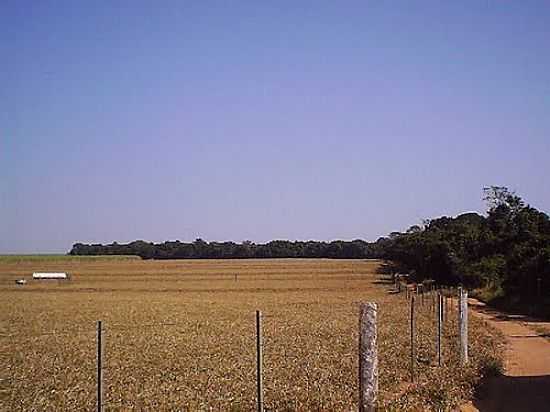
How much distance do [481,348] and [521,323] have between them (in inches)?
545

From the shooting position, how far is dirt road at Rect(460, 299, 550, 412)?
13.8 metres

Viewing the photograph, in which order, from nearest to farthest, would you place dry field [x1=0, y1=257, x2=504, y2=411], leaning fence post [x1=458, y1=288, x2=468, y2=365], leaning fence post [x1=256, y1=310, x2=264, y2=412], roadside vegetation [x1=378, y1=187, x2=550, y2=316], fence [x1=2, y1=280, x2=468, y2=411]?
leaning fence post [x1=256, y1=310, x2=264, y2=412] → fence [x1=2, y1=280, x2=468, y2=411] → dry field [x1=0, y1=257, x2=504, y2=411] → leaning fence post [x1=458, y1=288, x2=468, y2=365] → roadside vegetation [x1=378, y1=187, x2=550, y2=316]

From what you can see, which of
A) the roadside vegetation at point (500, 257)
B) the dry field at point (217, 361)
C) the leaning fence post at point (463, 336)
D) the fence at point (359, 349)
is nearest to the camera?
the fence at point (359, 349)

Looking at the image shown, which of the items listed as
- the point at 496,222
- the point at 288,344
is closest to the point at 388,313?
the point at 288,344

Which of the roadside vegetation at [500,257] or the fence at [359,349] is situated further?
the roadside vegetation at [500,257]

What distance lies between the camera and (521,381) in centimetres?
1636

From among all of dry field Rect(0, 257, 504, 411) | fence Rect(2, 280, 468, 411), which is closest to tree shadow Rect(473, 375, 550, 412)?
dry field Rect(0, 257, 504, 411)

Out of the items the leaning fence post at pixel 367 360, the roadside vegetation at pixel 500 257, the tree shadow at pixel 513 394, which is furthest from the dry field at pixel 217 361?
the roadside vegetation at pixel 500 257

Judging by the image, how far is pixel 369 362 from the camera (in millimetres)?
11250

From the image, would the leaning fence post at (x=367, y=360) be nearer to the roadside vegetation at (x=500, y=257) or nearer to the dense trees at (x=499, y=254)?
the roadside vegetation at (x=500, y=257)

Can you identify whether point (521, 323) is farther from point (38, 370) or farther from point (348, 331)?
point (38, 370)

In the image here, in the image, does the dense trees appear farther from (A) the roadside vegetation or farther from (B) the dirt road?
(B) the dirt road

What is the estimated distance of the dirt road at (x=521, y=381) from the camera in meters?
13.8

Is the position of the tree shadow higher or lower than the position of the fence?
lower
